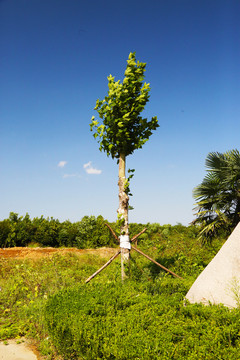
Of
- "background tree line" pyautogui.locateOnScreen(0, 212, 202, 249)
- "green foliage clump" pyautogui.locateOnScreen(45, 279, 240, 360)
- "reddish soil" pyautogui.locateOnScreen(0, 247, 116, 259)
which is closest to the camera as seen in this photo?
"green foliage clump" pyautogui.locateOnScreen(45, 279, 240, 360)

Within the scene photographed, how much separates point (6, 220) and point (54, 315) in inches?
603

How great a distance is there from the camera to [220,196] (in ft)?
22.9

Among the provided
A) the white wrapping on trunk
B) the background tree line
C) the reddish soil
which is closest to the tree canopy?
the white wrapping on trunk

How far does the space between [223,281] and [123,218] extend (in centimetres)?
245

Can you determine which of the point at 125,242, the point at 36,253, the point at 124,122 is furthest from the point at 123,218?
the point at 36,253

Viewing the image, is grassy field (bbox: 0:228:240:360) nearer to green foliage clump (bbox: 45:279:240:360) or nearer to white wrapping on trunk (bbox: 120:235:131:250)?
green foliage clump (bbox: 45:279:240:360)

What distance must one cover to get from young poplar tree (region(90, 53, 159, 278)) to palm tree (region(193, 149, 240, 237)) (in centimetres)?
269

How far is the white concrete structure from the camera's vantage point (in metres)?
3.21

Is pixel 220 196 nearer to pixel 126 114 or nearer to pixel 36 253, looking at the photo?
pixel 126 114

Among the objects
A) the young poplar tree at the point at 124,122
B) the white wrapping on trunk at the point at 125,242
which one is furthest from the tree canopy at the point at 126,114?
the white wrapping on trunk at the point at 125,242

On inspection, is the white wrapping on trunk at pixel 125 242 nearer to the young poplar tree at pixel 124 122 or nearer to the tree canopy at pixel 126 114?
the young poplar tree at pixel 124 122

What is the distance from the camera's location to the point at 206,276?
359 centimetres

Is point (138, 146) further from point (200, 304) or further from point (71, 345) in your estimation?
point (71, 345)

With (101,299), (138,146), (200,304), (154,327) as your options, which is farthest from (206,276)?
(138,146)
